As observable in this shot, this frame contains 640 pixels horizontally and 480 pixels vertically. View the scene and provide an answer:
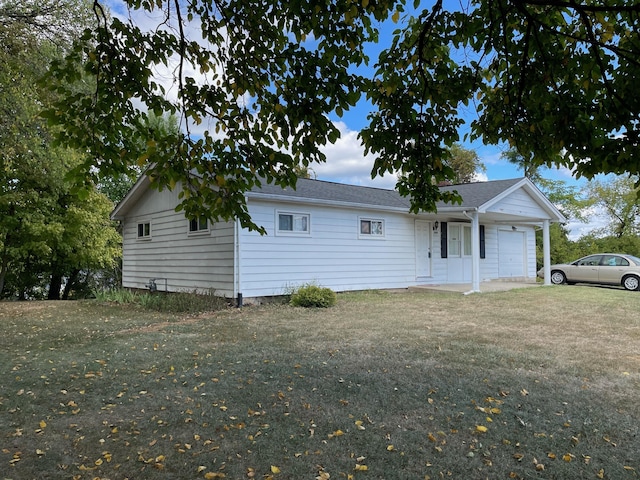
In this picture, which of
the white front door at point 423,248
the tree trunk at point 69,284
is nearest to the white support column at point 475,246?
the white front door at point 423,248

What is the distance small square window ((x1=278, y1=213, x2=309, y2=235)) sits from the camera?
1125cm

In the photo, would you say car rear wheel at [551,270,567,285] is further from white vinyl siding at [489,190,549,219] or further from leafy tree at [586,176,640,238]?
leafy tree at [586,176,640,238]

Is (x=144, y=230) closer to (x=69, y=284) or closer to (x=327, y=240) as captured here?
(x=327, y=240)

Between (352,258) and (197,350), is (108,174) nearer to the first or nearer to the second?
(197,350)

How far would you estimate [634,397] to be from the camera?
3941 mm

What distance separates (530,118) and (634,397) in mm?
2852

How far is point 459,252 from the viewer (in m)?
15.6

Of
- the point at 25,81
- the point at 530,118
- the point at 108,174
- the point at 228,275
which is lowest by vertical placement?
the point at 228,275

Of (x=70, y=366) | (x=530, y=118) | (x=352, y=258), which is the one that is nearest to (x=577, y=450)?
(x=530, y=118)

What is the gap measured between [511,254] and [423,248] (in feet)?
17.8

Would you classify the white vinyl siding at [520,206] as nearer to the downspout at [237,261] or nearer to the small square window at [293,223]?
the small square window at [293,223]

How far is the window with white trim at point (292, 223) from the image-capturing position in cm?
1122

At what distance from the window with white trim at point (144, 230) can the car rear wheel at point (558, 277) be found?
608 inches

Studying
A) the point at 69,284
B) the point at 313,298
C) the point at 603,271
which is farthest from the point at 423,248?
the point at 69,284
